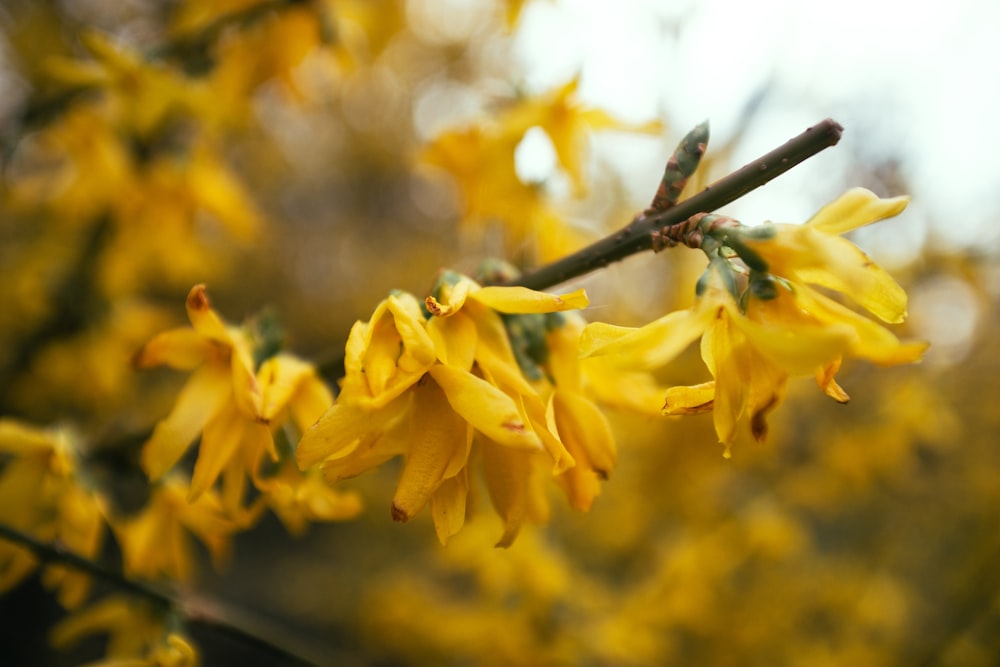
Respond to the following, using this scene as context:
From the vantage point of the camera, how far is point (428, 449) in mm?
691

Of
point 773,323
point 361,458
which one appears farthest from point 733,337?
point 361,458

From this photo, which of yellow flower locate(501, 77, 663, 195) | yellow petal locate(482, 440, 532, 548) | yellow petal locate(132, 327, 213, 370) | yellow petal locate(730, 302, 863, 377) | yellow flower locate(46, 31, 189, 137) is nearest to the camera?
yellow petal locate(730, 302, 863, 377)

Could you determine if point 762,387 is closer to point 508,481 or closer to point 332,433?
point 508,481

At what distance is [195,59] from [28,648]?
141 inches

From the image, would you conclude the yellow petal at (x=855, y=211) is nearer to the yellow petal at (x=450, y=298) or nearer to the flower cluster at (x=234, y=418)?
the yellow petal at (x=450, y=298)

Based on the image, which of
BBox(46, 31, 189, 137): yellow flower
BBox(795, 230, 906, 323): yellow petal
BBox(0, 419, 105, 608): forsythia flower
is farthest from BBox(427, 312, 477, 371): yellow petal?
BBox(46, 31, 189, 137): yellow flower

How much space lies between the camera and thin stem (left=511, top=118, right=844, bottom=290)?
0.65 meters

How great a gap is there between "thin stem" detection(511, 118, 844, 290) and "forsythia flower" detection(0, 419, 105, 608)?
2.63ft

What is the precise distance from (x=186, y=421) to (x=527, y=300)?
44 cm

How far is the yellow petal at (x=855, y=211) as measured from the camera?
0.61m

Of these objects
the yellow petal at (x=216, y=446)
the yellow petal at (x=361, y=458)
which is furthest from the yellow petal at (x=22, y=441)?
the yellow petal at (x=361, y=458)

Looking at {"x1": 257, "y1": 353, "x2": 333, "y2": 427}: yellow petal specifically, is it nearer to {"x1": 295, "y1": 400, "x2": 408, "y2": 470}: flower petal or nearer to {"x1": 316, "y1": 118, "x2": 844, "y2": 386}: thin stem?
{"x1": 295, "y1": 400, "x2": 408, "y2": 470}: flower petal

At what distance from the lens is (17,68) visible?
370cm

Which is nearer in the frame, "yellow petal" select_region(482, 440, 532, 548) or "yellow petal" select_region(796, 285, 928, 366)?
"yellow petal" select_region(796, 285, 928, 366)
